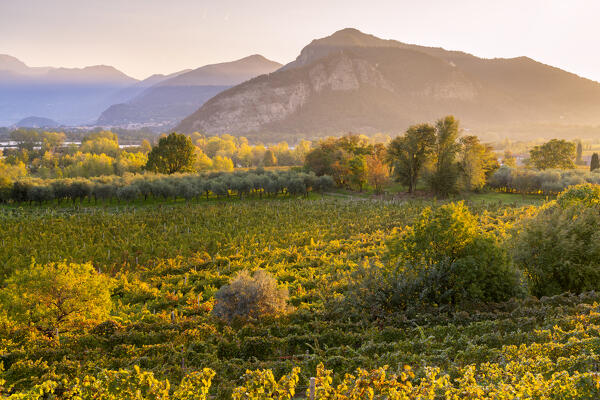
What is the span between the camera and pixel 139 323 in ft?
60.4

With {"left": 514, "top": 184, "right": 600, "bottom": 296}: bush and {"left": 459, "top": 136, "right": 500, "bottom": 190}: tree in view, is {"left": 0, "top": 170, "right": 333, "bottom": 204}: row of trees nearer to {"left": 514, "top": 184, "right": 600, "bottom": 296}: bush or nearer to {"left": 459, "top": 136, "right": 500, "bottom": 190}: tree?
{"left": 459, "top": 136, "right": 500, "bottom": 190}: tree

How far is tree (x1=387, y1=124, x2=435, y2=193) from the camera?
69125mm

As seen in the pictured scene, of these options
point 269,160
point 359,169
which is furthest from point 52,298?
point 269,160

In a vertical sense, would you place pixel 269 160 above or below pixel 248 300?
above

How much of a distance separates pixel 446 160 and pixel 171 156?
2545 inches

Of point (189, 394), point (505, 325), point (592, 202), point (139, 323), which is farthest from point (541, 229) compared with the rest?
point (139, 323)

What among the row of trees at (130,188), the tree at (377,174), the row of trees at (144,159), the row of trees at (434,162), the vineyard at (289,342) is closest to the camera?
the vineyard at (289,342)

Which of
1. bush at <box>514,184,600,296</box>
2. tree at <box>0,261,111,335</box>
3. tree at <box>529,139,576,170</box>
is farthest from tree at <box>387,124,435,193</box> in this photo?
tree at <box>0,261,111,335</box>

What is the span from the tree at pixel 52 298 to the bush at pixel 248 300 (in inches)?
247

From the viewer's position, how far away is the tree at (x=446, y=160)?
66312 mm

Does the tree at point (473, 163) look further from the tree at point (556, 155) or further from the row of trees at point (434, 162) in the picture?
the tree at point (556, 155)

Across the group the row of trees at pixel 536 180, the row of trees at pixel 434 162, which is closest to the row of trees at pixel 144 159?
the row of trees at pixel 434 162

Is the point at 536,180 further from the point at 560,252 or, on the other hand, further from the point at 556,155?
the point at 560,252

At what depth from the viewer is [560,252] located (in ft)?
67.6
